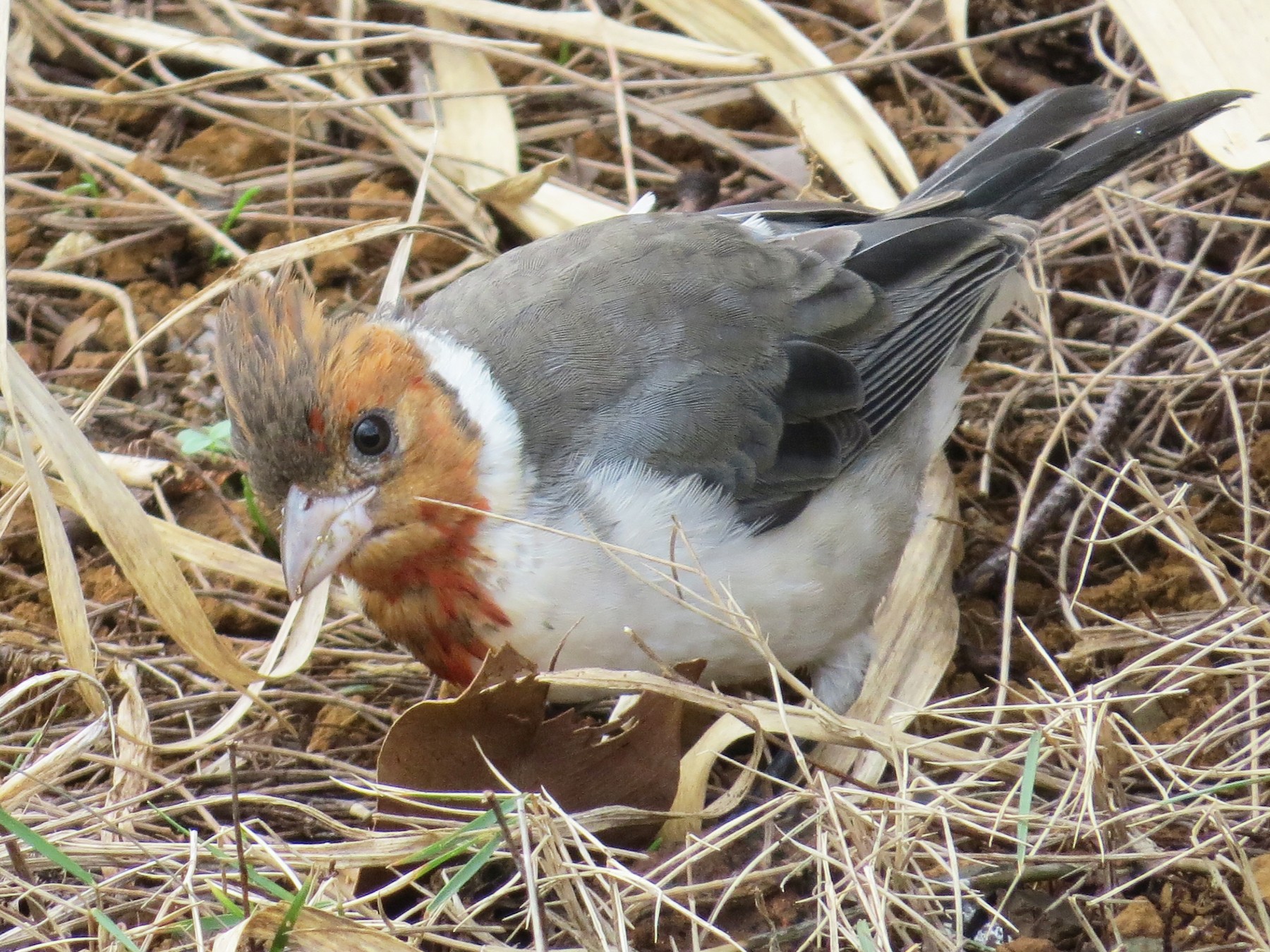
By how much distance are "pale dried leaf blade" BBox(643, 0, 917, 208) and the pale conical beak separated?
224cm

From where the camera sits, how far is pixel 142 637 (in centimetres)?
391

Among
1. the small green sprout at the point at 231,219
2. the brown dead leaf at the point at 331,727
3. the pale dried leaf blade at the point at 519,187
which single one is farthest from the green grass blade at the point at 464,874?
the small green sprout at the point at 231,219

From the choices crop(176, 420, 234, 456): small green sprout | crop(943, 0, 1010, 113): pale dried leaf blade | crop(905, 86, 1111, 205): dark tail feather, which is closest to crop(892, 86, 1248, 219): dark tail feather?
crop(905, 86, 1111, 205): dark tail feather

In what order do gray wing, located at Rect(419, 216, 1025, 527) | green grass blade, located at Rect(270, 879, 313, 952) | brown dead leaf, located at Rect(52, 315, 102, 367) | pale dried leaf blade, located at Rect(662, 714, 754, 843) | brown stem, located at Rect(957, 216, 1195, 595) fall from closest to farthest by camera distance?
green grass blade, located at Rect(270, 879, 313, 952), pale dried leaf blade, located at Rect(662, 714, 754, 843), gray wing, located at Rect(419, 216, 1025, 527), brown stem, located at Rect(957, 216, 1195, 595), brown dead leaf, located at Rect(52, 315, 102, 367)

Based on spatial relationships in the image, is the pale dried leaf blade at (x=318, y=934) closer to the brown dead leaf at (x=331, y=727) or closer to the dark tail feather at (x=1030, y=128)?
the brown dead leaf at (x=331, y=727)

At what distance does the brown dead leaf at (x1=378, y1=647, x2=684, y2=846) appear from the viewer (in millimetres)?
2941

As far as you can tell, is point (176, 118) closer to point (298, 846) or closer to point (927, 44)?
point (927, 44)

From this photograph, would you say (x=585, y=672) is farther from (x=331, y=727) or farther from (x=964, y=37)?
(x=964, y=37)

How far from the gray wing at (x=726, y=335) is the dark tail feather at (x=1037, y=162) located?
187 mm

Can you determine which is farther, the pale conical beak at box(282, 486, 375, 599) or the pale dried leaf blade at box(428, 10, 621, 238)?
the pale dried leaf blade at box(428, 10, 621, 238)

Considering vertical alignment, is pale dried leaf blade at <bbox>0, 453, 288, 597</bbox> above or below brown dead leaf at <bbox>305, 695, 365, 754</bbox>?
above

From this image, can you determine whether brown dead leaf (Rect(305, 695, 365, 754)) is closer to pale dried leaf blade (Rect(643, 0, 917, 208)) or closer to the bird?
the bird

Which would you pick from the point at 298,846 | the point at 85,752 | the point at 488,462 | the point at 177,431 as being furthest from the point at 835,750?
the point at 177,431

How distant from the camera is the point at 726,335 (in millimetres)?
3650
